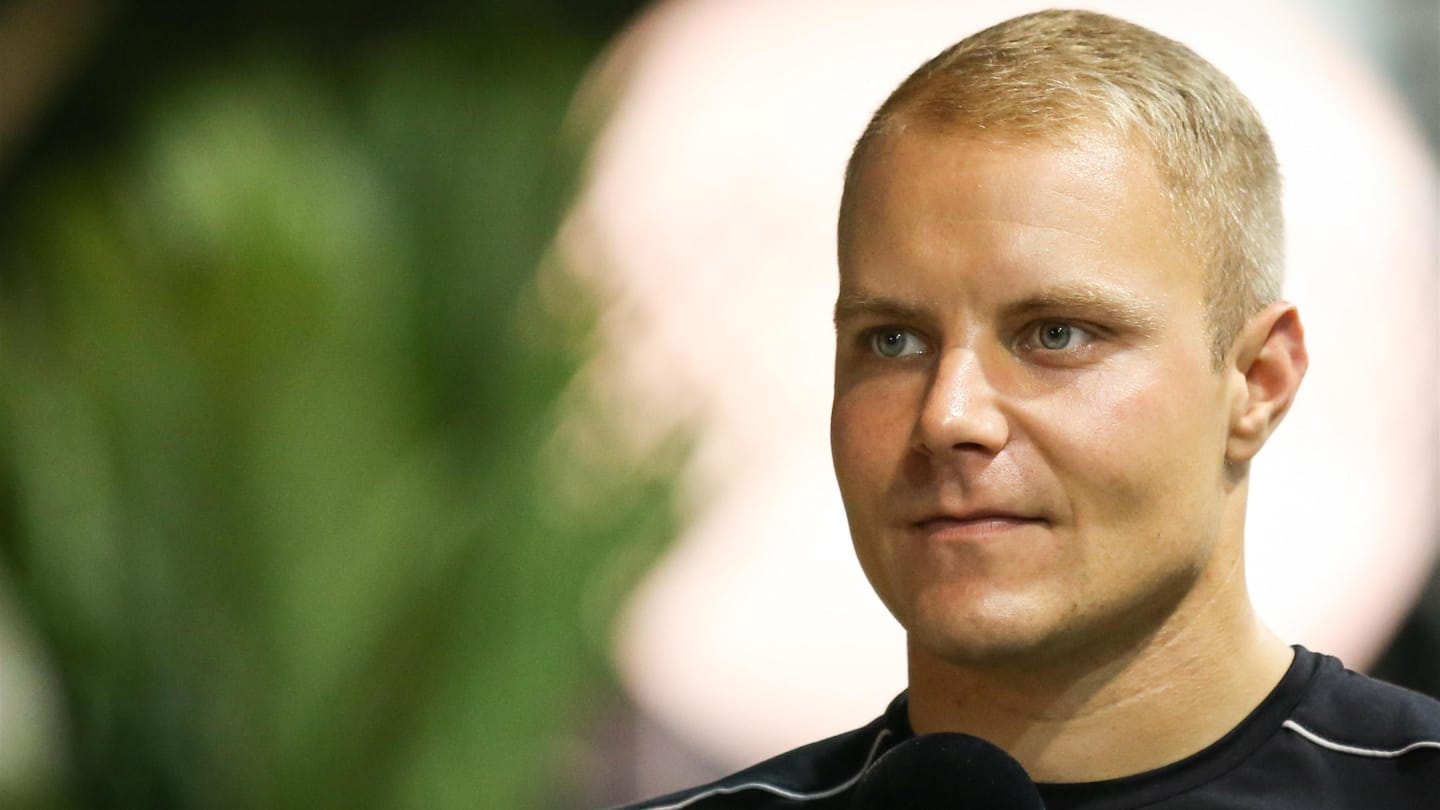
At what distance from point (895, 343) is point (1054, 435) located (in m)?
0.17

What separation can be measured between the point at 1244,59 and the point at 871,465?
1219 mm

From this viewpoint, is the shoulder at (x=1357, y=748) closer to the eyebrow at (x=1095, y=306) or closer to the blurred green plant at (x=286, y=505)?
the eyebrow at (x=1095, y=306)

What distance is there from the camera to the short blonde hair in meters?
1.38

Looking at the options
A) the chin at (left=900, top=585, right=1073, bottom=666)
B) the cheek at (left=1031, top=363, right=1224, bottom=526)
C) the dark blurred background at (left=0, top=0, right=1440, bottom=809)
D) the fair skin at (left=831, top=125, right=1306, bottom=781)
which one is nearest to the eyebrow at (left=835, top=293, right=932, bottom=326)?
the fair skin at (left=831, top=125, right=1306, bottom=781)

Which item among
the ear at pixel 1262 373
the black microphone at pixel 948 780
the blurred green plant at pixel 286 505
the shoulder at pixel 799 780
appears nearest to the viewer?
the black microphone at pixel 948 780

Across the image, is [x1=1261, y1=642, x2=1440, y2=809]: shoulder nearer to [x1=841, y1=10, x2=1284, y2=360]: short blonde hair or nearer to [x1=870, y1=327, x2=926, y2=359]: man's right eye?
[x1=841, y1=10, x2=1284, y2=360]: short blonde hair

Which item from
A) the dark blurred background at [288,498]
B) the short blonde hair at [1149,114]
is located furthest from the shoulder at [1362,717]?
the dark blurred background at [288,498]

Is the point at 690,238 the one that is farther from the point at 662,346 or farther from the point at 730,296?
the point at 662,346

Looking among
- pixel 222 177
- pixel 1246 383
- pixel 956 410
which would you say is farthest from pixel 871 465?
pixel 222 177

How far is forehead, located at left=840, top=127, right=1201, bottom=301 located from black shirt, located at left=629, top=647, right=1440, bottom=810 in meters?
0.38

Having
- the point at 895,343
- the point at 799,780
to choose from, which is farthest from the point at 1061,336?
the point at 799,780

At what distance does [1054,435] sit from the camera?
Result: 1.33 meters

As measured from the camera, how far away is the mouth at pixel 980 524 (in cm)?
133

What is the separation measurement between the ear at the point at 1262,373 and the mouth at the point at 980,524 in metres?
0.21
